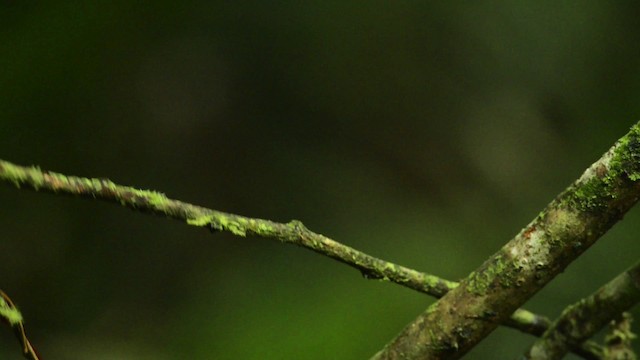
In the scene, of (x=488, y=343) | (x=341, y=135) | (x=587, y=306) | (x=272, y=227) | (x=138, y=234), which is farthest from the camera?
(x=341, y=135)

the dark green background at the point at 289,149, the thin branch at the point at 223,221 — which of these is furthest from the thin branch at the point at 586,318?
the dark green background at the point at 289,149

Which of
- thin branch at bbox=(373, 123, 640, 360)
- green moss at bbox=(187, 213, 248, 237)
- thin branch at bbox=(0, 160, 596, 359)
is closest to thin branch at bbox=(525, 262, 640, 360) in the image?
thin branch at bbox=(0, 160, 596, 359)

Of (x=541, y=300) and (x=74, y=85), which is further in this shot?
(x=541, y=300)

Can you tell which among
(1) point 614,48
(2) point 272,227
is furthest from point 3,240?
(1) point 614,48

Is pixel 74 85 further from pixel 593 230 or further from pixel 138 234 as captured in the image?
pixel 593 230

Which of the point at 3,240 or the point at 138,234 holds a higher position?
the point at 138,234

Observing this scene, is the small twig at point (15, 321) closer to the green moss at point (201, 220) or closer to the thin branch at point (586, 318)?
the green moss at point (201, 220)

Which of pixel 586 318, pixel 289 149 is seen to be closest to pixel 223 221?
pixel 586 318

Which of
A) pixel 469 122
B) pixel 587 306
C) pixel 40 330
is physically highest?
pixel 469 122
